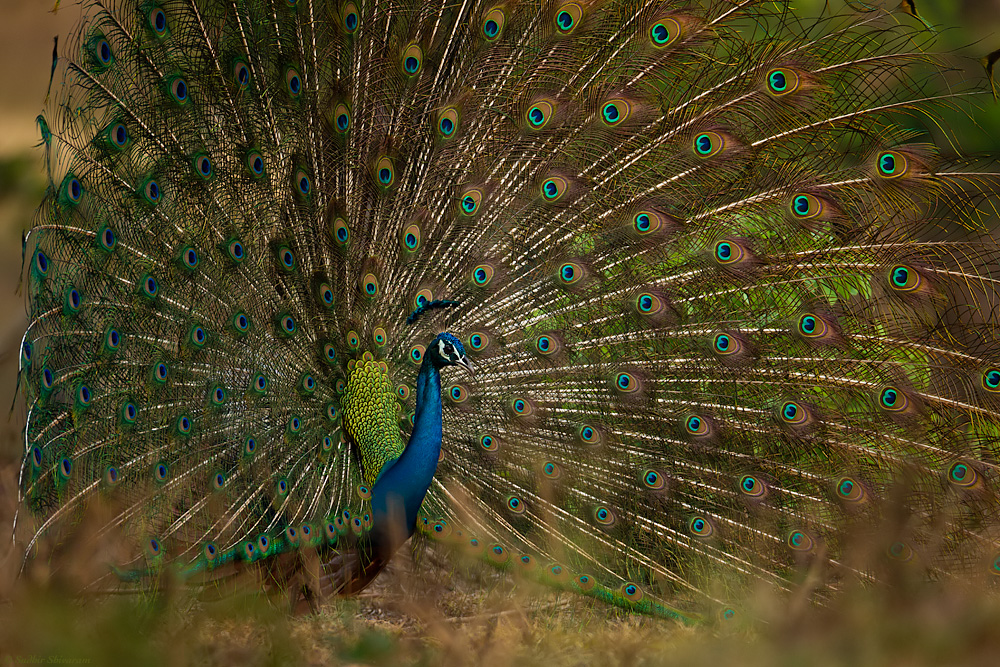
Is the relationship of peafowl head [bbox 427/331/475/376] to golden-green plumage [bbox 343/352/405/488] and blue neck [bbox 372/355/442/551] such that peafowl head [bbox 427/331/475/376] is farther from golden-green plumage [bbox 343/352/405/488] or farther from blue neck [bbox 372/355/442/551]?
golden-green plumage [bbox 343/352/405/488]

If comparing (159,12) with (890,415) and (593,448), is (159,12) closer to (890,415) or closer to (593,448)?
(593,448)

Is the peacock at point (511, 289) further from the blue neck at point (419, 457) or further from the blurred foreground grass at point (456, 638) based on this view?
the blurred foreground grass at point (456, 638)

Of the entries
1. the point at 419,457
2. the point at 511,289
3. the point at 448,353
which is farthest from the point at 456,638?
the point at 511,289

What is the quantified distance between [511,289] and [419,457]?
0.90 m

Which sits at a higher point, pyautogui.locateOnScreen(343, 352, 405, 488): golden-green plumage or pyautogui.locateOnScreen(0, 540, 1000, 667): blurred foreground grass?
pyautogui.locateOnScreen(343, 352, 405, 488): golden-green plumage

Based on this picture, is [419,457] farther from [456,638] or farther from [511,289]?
[456,638]

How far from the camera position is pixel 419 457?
12.1ft

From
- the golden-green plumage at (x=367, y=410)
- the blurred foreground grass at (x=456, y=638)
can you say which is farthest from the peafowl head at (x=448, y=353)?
the blurred foreground grass at (x=456, y=638)

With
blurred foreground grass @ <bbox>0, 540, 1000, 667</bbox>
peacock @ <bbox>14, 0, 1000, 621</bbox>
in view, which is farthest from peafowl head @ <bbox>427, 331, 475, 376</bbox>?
blurred foreground grass @ <bbox>0, 540, 1000, 667</bbox>

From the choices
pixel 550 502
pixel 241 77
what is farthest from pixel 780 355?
pixel 241 77

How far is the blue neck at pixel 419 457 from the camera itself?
144 inches

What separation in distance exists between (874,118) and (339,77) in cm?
218

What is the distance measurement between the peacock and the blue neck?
0.01 metres

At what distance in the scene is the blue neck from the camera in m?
3.65
